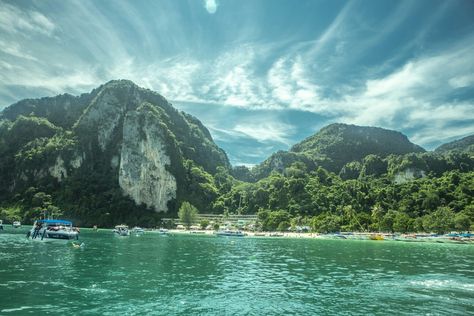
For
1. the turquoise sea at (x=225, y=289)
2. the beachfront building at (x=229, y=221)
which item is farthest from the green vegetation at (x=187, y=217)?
the turquoise sea at (x=225, y=289)

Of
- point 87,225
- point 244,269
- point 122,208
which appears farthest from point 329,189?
point 244,269

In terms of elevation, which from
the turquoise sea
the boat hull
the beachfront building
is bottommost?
the turquoise sea

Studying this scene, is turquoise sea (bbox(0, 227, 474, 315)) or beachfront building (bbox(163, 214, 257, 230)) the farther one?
beachfront building (bbox(163, 214, 257, 230))

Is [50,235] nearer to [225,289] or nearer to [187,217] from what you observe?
[225,289]

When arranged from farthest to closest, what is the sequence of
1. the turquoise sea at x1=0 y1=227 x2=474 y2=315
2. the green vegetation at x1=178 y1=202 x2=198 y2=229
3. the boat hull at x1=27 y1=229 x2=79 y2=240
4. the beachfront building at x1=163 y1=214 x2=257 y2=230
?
the green vegetation at x1=178 y1=202 x2=198 y2=229 → the beachfront building at x1=163 y1=214 x2=257 y2=230 → the boat hull at x1=27 y1=229 x2=79 y2=240 → the turquoise sea at x1=0 y1=227 x2=474 y2=315

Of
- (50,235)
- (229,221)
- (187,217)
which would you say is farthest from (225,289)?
(229,221)

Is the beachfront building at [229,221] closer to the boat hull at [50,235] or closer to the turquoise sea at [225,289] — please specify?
the boat hull at [50,235]

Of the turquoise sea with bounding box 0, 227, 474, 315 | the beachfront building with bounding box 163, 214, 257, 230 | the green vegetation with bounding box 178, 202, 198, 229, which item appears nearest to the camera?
the turquoise sea with bounding box 0, 227, 474, 315

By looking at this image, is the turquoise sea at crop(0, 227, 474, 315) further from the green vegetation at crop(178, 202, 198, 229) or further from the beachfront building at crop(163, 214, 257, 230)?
the green vegetation at crop(178, 202, 198, 229)

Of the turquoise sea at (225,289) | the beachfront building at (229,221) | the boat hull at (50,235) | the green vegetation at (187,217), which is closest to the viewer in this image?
the turquoise sea at (225,289)

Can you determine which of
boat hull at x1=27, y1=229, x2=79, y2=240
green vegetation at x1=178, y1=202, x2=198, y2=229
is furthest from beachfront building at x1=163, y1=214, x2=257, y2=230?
boat hull at x1=27, y1=229, x2=79, y2=240

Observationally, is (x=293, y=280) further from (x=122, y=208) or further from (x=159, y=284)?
(x=122, y=208)
